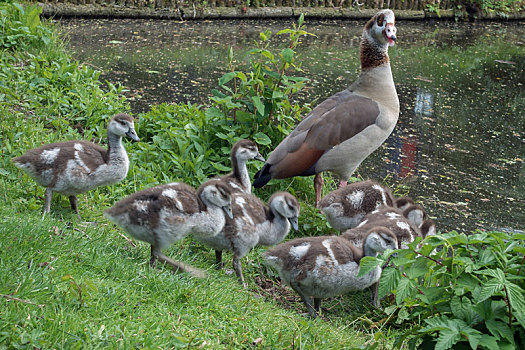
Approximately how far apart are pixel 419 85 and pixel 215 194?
8.15 meters

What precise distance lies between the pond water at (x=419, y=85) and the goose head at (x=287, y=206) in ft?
7.45

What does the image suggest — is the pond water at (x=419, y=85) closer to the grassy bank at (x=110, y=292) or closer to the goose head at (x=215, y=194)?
the grassy bank at (x=110, y=292)

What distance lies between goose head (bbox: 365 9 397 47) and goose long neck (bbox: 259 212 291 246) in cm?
273

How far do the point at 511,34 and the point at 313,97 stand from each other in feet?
36.1

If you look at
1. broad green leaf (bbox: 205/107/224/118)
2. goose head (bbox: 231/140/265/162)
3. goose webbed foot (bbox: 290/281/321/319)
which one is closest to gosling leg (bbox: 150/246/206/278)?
goose webbed foot (bbox: 290/281/321/319)

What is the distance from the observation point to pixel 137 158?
265 inches

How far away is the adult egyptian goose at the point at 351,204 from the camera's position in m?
5.99

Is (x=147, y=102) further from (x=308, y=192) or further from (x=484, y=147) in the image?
(x=484, y=147)

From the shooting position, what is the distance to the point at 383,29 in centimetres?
710

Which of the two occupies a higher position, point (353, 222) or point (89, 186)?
point (89, 186)

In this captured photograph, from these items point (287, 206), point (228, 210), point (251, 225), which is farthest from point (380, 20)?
point (228, 210)

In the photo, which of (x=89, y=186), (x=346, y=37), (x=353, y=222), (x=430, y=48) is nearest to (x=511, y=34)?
(x=430, y=48)

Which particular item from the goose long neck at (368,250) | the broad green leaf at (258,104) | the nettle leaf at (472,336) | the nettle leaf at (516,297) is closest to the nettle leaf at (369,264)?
the nettle leaf at (472,336)

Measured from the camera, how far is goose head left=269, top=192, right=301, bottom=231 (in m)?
5.32
